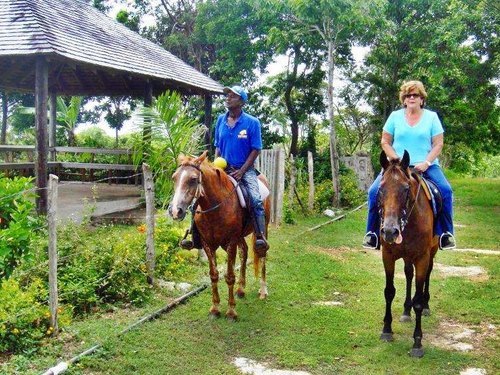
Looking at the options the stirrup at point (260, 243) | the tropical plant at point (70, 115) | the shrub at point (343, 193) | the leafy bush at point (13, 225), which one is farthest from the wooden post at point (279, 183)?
the tropical plant at point (70, 115)

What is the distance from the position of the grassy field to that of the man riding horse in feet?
3.11

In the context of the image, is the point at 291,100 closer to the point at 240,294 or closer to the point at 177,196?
the point at 240,294

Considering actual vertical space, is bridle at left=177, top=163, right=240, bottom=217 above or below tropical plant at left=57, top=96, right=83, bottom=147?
below

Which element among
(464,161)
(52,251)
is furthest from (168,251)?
(464,161)

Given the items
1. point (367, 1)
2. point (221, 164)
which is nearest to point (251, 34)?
point (367, 1)

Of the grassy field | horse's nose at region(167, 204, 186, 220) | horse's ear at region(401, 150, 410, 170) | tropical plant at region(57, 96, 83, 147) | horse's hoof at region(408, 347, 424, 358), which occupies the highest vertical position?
tropical plant at region(57, 96, 83, 147)

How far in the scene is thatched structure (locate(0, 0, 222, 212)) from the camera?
9.53 meters

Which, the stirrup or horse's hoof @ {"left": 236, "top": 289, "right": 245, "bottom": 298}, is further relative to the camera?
horse's hoof @ {"left": 236, "top": 289, "right": 245, "bottom": 298}

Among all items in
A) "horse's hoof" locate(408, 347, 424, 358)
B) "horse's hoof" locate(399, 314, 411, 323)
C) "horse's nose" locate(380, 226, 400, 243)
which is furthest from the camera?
"horse's hoof" locate(399, 314, 411, 323)

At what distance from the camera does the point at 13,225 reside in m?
4.39

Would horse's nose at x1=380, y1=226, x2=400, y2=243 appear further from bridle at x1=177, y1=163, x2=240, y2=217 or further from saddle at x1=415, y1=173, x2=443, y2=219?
bridle at x1=177, y1=163, x2=240, y2=217

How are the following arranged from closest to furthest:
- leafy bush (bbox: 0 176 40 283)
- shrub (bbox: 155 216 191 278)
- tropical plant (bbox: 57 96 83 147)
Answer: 1. leafy bush (bbox: 0 176 40 283)
2. shrub (bbox: 155 216 191 278)
3. tropical plant (bbox: 57 96 83 147)

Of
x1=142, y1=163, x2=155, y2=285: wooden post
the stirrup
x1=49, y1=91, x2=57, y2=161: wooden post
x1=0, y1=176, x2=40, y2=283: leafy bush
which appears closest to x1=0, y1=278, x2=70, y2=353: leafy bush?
x1=0, y1=176, x2=40, y2=283: leafy bush

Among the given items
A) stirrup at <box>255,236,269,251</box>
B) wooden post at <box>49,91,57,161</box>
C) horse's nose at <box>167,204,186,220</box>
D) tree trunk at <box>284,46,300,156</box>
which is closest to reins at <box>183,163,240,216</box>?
horse's nose at <box>167,204,186,220</box>
